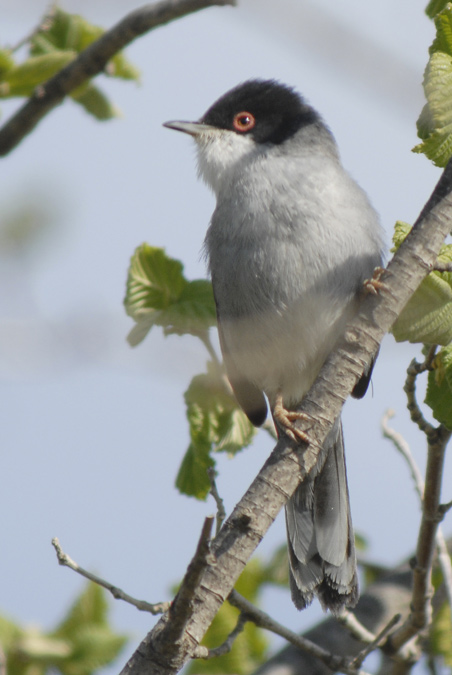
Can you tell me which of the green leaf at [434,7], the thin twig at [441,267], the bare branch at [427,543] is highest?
the green leaf at [434,7]

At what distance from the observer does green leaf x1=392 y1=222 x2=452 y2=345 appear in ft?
9.33

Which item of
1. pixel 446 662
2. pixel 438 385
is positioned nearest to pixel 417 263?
pixel 438 385

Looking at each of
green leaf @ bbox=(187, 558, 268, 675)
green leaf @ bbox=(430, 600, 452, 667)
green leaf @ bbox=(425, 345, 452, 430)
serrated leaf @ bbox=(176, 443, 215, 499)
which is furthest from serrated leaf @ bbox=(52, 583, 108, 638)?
green leaf @ bbox=(425, 345, 452, 430)

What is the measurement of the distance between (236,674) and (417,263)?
272 cm

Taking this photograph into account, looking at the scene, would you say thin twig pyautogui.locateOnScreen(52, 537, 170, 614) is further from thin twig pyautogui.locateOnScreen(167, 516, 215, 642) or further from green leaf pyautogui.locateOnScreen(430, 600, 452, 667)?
green leaf pyautogui.locateOnScreen(430, 600, 452, 667)

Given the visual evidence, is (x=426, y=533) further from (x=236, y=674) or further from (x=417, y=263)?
(x=236, y=674)

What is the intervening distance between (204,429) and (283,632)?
0.98 meters

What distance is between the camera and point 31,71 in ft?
15.4

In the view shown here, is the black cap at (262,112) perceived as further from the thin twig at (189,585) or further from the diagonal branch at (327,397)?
the thin twig at (189,585)

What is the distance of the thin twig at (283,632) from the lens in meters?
3.32

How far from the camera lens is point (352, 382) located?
9.73 ft

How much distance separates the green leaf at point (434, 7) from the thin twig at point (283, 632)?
2511 mm

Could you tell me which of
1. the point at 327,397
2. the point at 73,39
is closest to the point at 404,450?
the point at 327,397

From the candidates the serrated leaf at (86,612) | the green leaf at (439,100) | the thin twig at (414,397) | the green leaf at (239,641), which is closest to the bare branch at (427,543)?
the thin twig at (414,397)
